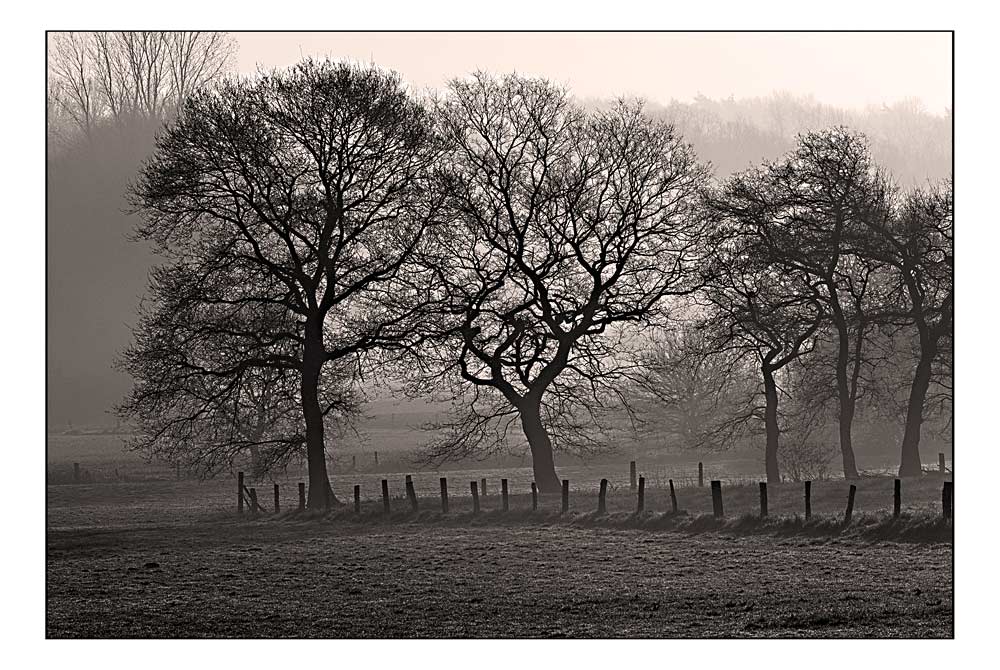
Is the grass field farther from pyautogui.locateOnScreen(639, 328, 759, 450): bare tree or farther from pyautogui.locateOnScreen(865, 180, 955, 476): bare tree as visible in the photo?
pyautogui.locateOnScreen(639, 328, 759, 450): bare tree

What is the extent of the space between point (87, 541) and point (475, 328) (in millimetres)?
10600

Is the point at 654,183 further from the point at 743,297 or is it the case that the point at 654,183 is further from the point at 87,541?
the point at 87,541

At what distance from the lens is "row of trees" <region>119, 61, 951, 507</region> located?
24.3 metres

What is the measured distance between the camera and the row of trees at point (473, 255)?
24344 millimetres

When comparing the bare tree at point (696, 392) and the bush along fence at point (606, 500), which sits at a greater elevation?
the bare tree at point (696, 392)

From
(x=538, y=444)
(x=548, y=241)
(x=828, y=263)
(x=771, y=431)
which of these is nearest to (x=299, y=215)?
(x=548, y=241)

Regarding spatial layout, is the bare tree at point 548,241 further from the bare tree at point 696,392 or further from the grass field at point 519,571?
the grass field at point 519,571

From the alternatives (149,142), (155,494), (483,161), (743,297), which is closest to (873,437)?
(743,297)

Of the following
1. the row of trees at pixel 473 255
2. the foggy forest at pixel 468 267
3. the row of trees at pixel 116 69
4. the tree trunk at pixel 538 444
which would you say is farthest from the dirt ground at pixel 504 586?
the row of trees at pixel 116 69

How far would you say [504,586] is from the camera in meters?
15.7

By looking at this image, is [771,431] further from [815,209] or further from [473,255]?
[473,255]

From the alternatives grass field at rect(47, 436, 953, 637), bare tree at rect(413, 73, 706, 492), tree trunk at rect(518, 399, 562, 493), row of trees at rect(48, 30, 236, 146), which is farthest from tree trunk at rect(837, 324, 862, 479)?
row of trees at rect(48, 30, 236, 146)

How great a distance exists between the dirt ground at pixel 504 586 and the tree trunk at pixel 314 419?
518 cm

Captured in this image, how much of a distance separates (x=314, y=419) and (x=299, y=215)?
537cm
